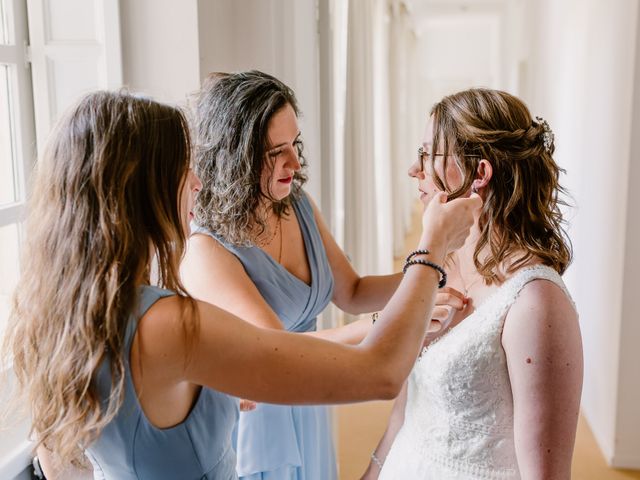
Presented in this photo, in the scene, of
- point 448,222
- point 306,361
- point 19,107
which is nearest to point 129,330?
point 306,361

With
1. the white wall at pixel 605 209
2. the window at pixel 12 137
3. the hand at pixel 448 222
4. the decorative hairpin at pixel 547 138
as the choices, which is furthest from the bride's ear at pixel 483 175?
the white wall at pixel 605 209

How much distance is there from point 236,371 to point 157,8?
129 cm

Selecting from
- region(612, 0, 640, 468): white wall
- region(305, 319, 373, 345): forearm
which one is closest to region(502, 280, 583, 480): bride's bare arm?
region(305, 319, 373, 345): forearm

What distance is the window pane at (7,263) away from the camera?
1.89 meters

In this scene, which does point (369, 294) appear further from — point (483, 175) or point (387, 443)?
point (483, 175)

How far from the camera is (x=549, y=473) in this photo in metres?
1.34

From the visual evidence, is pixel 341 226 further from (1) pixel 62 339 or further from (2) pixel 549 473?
(1) pixel 62 339

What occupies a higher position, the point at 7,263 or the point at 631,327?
the point at 7,263

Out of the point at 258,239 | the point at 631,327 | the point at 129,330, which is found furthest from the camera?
the point at 631,327

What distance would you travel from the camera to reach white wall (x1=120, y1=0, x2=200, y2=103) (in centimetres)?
199

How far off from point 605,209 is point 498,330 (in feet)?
7.76

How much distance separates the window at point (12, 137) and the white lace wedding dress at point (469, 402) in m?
1.05

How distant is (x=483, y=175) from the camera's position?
5.28 ft

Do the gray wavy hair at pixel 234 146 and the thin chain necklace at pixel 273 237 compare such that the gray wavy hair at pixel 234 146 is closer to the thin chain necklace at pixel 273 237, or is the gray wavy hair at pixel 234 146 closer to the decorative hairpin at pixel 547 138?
the thin chain necklace at pixel 273 237
